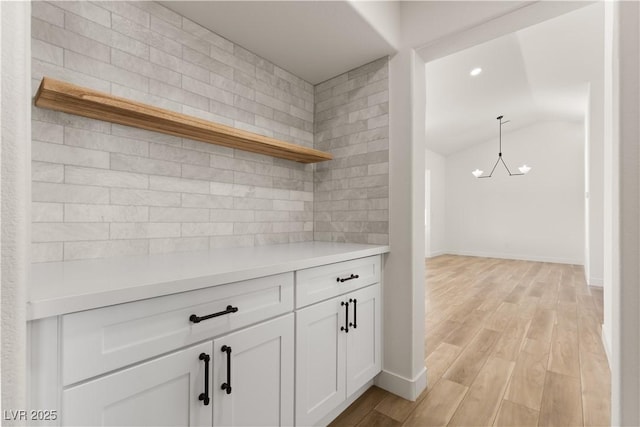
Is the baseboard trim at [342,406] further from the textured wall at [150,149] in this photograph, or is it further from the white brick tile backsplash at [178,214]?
the white brick tile backsplash at [178,214]

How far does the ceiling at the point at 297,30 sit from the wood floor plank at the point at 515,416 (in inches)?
86.3

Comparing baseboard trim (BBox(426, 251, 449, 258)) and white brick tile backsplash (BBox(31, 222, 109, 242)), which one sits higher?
white brick tile backsplash (BBox(31, 222, 109, 242))

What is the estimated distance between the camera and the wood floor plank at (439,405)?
62.1 inches

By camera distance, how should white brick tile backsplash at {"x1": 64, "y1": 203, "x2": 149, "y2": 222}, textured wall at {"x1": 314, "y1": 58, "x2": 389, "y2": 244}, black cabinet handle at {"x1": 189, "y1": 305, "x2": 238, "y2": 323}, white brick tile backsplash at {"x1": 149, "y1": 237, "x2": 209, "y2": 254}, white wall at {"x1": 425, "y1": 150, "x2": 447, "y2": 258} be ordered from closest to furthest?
black cabinet handle at {"x1": 189, "y1": 305, "x2": 238, "y2": 323} < white brick tile backsplash at {"x1": 64, "y1": 203, "x2": 149, "y2": 222} < white brick tile backsplash at {"x1": 149, "y1": 237, "x2": 209, "y2": 254} < textured wall at {"x1": 314, "y1": 58, "x2": 389, "y2": 244} < white wall at {"x1": 425, "y1": 150, "x2": 447, "y2": 258}

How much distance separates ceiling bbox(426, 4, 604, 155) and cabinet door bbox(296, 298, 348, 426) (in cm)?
338

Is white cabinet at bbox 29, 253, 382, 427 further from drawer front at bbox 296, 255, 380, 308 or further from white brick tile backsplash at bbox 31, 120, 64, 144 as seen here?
white brick tile backsplash at bbox 31, 120, 64, 144

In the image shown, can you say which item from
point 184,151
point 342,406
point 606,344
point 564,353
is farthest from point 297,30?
point 606,344

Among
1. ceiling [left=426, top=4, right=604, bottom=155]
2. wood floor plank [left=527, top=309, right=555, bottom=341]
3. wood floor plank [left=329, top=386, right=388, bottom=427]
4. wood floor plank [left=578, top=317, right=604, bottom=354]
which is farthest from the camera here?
ceiling [left=426, top=4, right=604, bottom=155]

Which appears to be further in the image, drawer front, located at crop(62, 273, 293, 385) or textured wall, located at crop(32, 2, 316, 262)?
textured wall, located at crop(32, 2, 316, 262)

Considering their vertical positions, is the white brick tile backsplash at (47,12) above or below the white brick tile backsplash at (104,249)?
above

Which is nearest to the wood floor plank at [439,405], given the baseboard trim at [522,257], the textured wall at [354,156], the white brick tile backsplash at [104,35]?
the textured wall at [354,156]

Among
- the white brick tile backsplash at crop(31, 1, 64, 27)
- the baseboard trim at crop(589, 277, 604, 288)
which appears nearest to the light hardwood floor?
the baseboard trim at crop(589, 277, 604, 288)

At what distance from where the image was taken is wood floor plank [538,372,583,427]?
1.59 m

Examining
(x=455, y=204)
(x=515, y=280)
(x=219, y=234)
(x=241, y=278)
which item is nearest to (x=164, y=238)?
(x=219, y=234)
